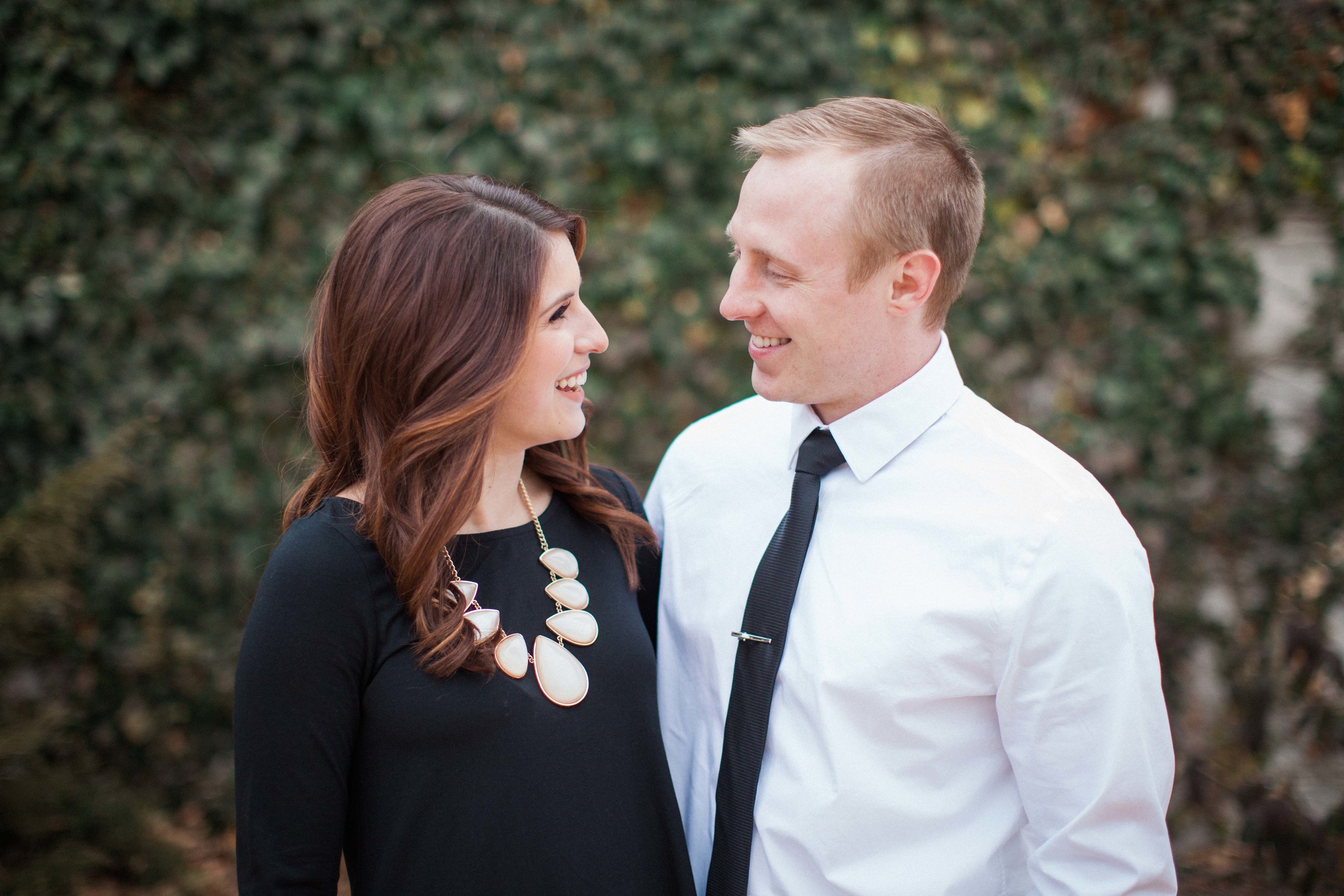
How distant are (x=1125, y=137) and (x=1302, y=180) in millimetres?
617

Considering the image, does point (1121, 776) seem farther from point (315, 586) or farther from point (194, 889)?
point (194, 889)

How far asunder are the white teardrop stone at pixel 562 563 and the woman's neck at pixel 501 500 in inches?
3.3

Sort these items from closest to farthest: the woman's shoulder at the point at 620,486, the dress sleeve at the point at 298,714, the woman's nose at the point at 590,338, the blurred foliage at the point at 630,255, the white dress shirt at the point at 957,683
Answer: the dress sleeve at the point at 298,714 < the white dress shirt at the point at 957,683 < the woman's nose at the point at 590,338 < the woman's shoulder at the point at 620,486 < the blurred foliage at the point at 630,255

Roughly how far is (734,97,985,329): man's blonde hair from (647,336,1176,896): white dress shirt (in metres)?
0.23

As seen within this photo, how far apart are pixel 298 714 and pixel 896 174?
1.34m

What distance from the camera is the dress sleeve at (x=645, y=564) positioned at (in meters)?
1.94

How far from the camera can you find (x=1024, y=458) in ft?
5.24

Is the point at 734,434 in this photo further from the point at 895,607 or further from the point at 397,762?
the point at 397,762

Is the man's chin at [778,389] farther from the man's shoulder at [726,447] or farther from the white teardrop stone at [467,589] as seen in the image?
the white teardrop stone at [467,589]

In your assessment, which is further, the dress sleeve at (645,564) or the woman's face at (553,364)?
the dress sleeve at (645,564)

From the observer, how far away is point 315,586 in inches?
54.8

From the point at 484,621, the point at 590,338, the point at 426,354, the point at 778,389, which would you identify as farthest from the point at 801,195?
the point at 484,621

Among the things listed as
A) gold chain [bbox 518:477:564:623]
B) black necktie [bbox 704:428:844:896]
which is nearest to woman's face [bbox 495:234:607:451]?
gold chain [bbox 518:477:564:623]

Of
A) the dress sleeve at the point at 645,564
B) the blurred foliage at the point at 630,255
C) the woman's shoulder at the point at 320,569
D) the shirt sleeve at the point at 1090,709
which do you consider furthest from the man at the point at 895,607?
the blurred foliage at the point at 630,255
